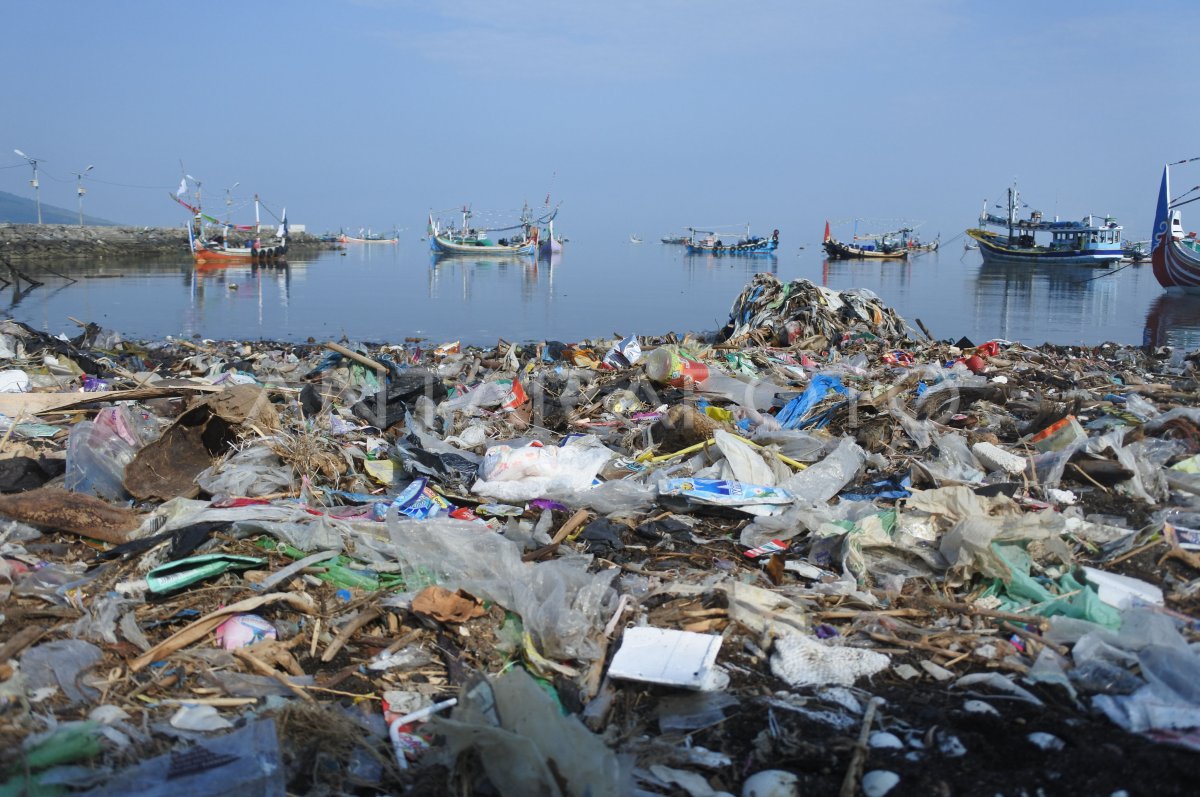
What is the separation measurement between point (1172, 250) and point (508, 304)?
25.5 m

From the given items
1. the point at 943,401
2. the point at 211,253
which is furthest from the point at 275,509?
the point at 211,253

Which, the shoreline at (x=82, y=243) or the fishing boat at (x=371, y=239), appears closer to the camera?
the shoreline at (x=82, y=243)

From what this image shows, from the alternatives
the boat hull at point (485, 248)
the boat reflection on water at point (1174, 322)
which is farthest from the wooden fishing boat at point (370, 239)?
the boat reflection on water at point (1174, 322)

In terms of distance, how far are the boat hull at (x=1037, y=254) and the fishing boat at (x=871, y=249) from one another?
25.4ft

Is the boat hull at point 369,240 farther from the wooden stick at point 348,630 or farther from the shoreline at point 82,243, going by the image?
the wooden stick at point 348,630

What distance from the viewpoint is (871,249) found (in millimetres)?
69688

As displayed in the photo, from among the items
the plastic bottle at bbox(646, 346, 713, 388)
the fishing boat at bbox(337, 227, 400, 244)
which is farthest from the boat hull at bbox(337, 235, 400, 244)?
the plastic bottle at bbox(646, 346, 713, 388)

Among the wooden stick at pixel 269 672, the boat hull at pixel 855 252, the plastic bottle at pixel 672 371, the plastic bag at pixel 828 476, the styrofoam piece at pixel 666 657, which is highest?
the boat hull at pixel 855 252

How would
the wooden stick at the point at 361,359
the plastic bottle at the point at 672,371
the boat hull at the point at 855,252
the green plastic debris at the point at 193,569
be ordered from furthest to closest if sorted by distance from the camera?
the boat hull at the point at 855,252 → the wooden stick at the point at 361,359 → the plastic bottle at the point at 672,371 → the green plastic debris at the point at 193,569

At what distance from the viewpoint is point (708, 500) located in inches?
170

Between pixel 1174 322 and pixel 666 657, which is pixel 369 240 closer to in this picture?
pixel 1174 322

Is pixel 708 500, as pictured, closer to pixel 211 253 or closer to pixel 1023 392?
pixel 1023 392

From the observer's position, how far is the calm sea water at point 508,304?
19.4m

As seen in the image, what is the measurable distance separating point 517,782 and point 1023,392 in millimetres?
Answer: 6446
